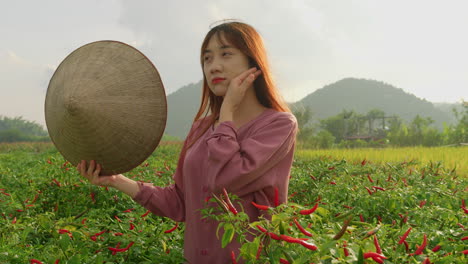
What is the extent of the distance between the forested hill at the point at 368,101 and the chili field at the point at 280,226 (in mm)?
109189

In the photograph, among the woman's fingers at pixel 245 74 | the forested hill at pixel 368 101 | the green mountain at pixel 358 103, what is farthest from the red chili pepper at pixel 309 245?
the forested hill at pixel 368 101

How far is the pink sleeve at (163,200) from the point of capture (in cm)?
225

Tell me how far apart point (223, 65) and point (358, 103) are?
4734 inches

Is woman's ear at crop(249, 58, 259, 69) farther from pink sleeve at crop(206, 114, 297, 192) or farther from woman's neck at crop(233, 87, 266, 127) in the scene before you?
pink sleeve at crop(206, 114, 297, 192)

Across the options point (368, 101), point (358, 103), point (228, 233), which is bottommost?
point (228, 233)

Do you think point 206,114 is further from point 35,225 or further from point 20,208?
point 20,208

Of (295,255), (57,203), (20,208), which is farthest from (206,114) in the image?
(57,203)

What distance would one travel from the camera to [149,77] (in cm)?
203

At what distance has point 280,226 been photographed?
3.70 feet

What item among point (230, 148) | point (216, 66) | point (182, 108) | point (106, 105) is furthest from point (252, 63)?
point (182, 108)

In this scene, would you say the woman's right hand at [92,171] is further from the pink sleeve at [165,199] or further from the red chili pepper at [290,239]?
the red chili pepper at [290,239]

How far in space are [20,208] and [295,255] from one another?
3086 millimetres

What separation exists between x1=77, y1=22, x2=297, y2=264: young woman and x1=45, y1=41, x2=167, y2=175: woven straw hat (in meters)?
0.15

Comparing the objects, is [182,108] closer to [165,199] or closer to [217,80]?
[165,199]
